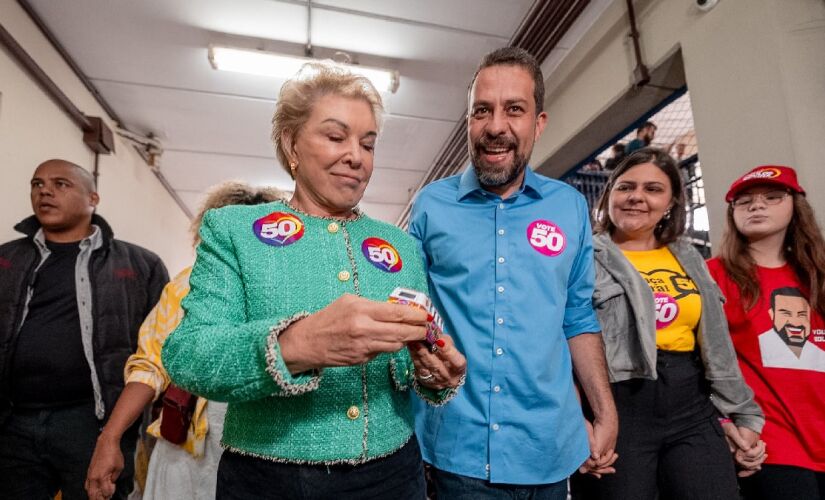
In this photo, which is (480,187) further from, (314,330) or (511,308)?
(314,330)

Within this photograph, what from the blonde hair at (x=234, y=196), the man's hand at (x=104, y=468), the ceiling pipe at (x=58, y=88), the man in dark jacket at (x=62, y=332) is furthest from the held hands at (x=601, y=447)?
the ceiling pipe at (x=58, y=88)

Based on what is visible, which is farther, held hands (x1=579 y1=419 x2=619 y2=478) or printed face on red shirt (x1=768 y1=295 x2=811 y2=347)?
printed face on red shirt (x1=768 y1=295 x2=811 y2=347)

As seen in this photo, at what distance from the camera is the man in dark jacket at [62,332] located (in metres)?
1.88

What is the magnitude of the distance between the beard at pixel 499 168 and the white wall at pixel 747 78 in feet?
4.28

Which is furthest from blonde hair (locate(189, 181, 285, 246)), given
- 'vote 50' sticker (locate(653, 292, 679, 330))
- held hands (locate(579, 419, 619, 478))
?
'vote 50' sticker (locate(653, 292, 679, 330))

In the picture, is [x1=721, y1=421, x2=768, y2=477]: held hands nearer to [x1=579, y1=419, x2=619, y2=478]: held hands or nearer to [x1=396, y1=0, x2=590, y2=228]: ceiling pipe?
[x1=579, y1=419, x2=619, y2=478]: held hands

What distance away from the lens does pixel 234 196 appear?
1728 mm

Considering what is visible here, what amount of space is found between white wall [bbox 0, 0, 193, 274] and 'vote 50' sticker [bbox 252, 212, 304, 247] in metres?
2.79

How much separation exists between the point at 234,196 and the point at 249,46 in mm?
2140

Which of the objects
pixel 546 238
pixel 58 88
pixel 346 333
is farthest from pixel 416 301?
pixel 58 88

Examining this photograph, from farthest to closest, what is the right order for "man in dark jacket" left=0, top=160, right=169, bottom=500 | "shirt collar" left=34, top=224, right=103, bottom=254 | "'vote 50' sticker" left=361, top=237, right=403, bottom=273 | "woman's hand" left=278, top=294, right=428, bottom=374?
"shirt collar" left=34, top=224, right=103, bottom=254 → "man in dark jacket" left=0, top=160, right=169, bottom=500 → "'vote 50' sticker" left=361, top=237, right=403, bottom=273 → "woman's hand" left=278, top=294, right=428, bottom=374

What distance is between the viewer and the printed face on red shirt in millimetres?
1679

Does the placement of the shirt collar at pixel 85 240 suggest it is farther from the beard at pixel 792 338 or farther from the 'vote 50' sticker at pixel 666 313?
the beard at pixel 792 338

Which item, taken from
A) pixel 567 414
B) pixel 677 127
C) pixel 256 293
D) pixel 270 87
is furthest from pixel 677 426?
pixel 270 87
